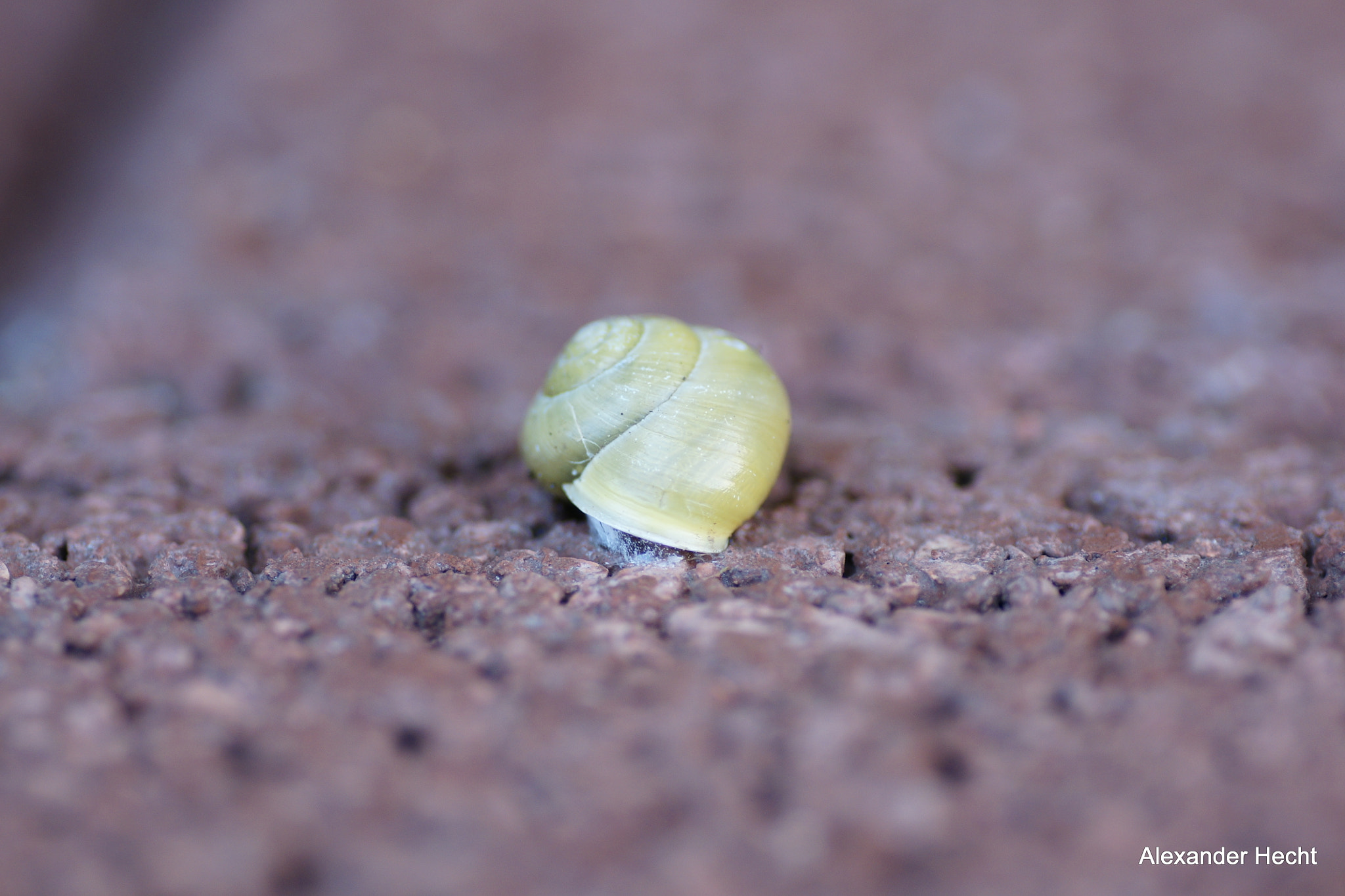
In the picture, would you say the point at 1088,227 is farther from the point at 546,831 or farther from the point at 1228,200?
the point at 546,831

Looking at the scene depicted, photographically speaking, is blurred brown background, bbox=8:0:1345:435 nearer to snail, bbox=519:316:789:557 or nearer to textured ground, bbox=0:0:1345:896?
textured ground, bbox=0:0:1345:896

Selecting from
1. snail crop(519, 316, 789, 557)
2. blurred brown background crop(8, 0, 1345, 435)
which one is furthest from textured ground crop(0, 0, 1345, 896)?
snail crop(519, 316, 789, 557)

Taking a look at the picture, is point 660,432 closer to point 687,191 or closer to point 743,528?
point 743,528

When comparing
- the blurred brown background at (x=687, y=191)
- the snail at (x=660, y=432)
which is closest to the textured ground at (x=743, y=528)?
the blurred brown background at (x=687, y=191)

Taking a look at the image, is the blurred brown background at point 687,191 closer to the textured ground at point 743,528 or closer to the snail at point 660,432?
the textured ground at point 743,528

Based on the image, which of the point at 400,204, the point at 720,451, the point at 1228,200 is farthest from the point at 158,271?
the point at 1228,200
